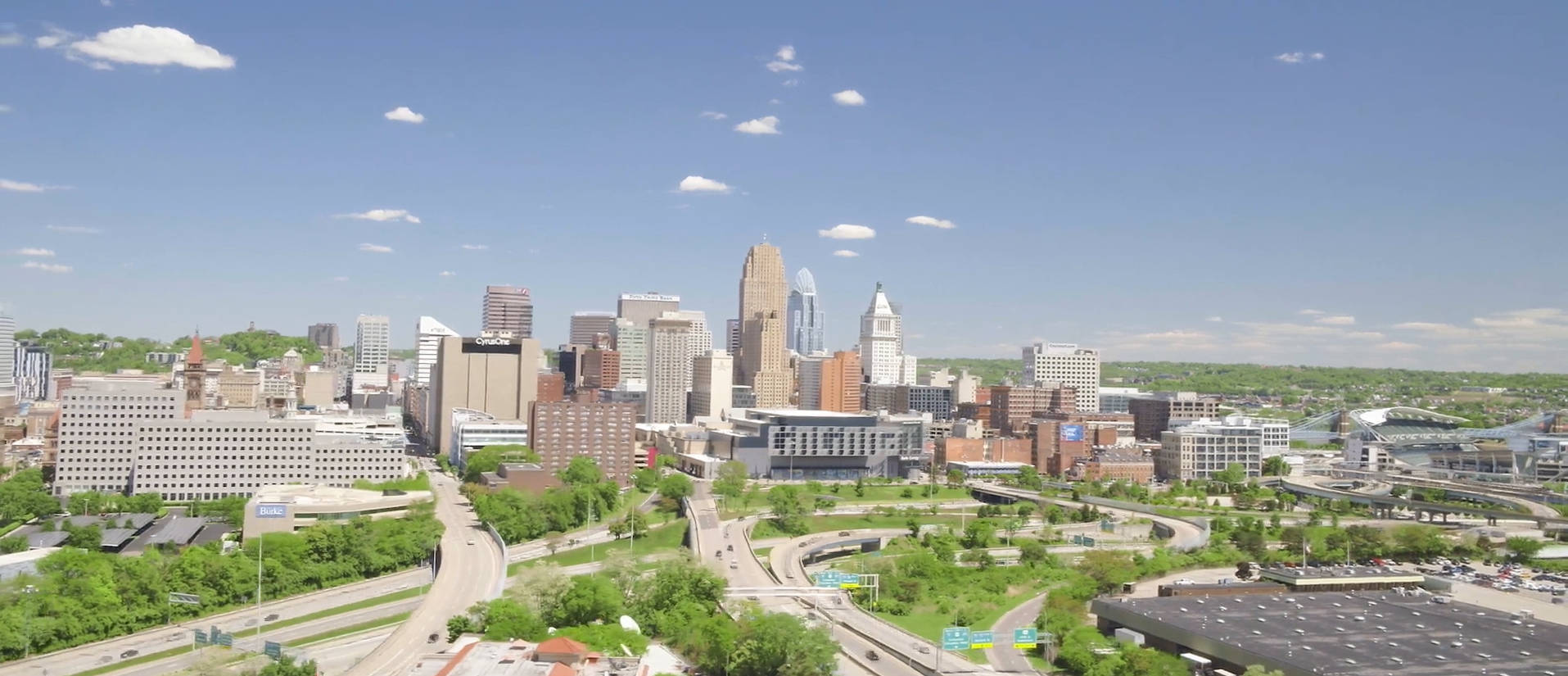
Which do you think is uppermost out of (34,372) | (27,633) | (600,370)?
(600,370)

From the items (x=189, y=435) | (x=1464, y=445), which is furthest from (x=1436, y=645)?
(x=1464, y=445)

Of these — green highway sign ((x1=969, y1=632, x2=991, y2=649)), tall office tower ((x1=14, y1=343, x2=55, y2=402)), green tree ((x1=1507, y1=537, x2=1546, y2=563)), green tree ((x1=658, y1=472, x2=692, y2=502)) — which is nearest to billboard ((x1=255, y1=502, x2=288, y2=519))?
green tree ((x1=658, y1=472, x2=692, y2=502))

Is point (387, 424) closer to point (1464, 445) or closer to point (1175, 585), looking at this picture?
point (1175, 585)

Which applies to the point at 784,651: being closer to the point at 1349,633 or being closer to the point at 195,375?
the point at 1349,633

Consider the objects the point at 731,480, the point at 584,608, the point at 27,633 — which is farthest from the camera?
the point at 731,480

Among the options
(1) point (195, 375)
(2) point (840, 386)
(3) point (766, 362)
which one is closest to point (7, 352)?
(1) point (195, 375)

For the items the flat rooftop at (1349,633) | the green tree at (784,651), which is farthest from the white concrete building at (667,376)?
the green tree at (784,651)
